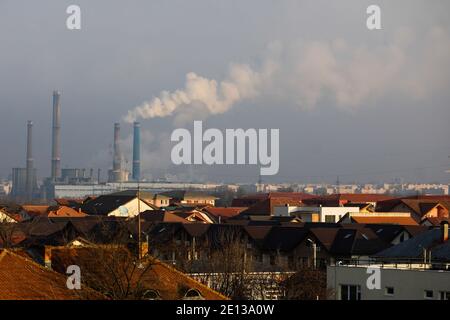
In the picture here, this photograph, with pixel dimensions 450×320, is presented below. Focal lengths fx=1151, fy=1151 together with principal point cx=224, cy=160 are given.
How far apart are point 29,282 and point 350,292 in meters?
9.24

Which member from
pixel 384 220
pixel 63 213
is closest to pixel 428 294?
pixel 384 220

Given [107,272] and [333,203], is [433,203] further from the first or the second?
[107,272]

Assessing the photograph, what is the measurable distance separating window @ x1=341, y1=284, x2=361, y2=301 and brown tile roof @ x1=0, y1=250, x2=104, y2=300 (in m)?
7.85

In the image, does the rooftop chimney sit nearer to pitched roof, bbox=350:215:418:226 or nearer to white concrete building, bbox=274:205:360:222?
pitched roof, bbox=350:215:418:226

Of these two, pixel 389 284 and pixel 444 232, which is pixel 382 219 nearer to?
pixel 444 232

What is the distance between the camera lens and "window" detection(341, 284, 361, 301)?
2650 centimetres

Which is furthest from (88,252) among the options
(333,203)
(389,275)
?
(333,203)

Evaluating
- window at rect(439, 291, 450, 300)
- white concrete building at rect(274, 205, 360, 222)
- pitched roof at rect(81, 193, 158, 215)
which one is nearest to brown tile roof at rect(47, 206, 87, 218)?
pitched roof at rect(81, 193, 158, 215)

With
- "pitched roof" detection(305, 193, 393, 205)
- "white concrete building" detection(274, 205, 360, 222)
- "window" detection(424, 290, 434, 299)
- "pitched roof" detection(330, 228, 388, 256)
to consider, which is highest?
"pitched roof" detection(305, 193, 393, 205)

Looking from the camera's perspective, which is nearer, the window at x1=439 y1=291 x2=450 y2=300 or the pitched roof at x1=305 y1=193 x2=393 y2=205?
the window at x1=439 y1=291 x2=450 y2=300

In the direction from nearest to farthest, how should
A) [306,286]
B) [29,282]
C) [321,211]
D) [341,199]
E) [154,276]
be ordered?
1. [29,282]
2. [154,276]
3. [306,286]
4. [321,211]
5. [341,199]

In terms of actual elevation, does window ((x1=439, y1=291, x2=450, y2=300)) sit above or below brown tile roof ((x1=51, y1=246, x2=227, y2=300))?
below

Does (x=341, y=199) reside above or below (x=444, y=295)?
above

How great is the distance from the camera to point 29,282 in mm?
20141
